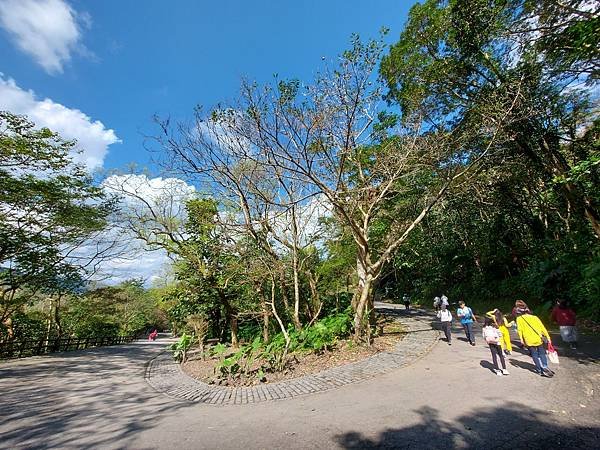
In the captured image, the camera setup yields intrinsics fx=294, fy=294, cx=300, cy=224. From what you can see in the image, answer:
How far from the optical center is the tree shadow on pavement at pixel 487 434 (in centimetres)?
394

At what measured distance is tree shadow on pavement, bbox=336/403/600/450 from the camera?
3.94 metres

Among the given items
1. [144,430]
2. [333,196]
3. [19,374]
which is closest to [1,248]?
[19,374]

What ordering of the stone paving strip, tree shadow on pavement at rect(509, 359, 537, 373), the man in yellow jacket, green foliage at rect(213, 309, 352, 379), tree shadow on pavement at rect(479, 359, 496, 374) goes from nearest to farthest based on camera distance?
the man in yellow jacket, tree shadow on pavement at rect(509, 359, 537, 373), tree shadow on pavement at rect(479, 359, 496, 374), the stone paving strip, green foliage at rect(213, 309, 352, 379)

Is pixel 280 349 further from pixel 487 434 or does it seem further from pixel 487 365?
pixel 487 434

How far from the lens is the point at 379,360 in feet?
27.8

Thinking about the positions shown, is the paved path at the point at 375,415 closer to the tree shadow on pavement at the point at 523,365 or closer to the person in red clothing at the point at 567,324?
the tree shadow on pavement at the point at 523,365

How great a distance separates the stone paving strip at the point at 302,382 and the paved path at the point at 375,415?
32 centimetres

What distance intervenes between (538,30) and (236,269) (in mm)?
13307

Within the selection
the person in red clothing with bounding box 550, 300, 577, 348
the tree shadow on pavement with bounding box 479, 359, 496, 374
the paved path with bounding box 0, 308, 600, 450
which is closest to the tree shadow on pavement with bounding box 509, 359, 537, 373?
the paved path with bounding box 0, 308, 600, 450

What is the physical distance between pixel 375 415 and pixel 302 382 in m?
2.89

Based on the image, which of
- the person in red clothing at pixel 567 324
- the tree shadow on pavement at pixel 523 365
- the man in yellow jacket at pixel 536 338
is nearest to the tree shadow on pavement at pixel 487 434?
the man in yellow jacket at pixel 536 338

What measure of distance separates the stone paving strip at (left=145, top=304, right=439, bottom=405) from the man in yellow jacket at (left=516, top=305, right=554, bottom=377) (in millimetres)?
2892

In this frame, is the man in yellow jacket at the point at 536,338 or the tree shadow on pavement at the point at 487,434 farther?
the man in yellow jacket at the point at 536,338

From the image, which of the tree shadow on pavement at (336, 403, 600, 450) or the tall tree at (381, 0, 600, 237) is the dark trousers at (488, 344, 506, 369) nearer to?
the tree shadow on pavement at (336, 403, 600, 450)
